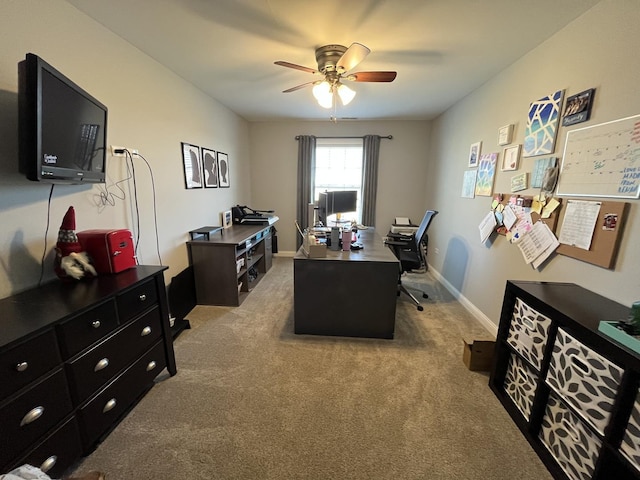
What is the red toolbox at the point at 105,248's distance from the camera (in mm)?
1592

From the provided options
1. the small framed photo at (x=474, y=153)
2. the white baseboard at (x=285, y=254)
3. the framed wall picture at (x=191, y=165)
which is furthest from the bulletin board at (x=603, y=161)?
the white baseboard at (x=285, y=254)

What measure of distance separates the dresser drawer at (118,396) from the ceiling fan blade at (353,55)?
2410 millimetres

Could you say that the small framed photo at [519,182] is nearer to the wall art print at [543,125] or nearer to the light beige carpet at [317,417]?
the wall art print at [543,125]

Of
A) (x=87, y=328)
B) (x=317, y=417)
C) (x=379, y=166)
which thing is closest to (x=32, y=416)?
(x=87, y=328)

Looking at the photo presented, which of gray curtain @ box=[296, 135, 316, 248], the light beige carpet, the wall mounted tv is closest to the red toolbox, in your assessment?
the wall mounted tv

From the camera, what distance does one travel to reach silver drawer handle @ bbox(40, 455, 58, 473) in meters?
1.09

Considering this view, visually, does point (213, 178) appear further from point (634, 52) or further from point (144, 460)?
point (634, 52)

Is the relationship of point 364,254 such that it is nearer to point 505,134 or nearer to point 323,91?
point 323,91

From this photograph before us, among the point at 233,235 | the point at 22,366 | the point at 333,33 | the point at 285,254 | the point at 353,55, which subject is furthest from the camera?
the point at 285,254

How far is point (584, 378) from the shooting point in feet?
3.88

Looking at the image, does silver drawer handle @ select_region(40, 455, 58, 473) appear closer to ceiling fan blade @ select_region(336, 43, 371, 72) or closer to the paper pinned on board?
ceiling fan blade @ select_region(336, 43, 371, 72)

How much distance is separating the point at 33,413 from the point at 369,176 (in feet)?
15.1

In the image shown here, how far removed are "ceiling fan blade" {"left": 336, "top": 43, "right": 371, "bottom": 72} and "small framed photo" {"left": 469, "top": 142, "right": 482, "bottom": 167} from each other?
1876 mm

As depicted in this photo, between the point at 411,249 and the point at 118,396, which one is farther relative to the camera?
the point at 411,249
